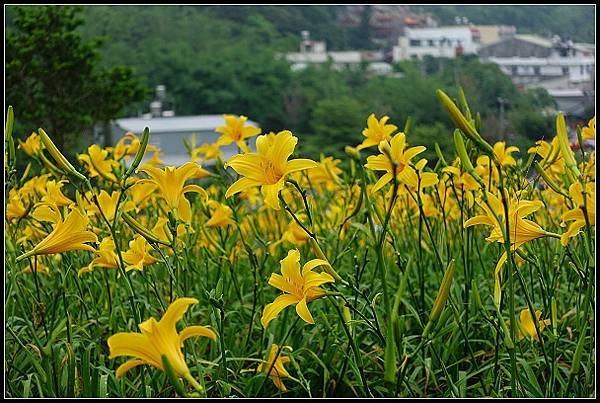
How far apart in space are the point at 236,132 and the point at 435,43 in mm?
22512

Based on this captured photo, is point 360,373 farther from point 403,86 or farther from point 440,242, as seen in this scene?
point 403,86

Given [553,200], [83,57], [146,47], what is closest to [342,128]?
[146,47]

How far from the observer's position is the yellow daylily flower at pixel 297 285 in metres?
0.83

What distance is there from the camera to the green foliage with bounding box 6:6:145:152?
20.2ft

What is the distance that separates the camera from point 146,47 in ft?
78.0

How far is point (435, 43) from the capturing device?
23266 millimetres

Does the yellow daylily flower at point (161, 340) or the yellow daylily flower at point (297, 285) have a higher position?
the yellow daylily flower at point (161, 340)

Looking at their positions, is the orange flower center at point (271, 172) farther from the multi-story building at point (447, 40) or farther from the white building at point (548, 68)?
the multi-story building at point (447, 40)

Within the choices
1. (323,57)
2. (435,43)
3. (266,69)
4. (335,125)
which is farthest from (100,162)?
(323,57)

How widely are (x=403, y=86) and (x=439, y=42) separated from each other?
442 cm

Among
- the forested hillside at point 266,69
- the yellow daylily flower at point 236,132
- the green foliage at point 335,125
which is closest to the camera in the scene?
the yellow daylily flower at point 236,132

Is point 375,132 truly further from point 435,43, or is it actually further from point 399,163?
point 435,43

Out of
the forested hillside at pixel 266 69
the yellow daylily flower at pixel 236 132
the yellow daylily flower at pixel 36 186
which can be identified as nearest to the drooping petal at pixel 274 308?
the yellow daylily flower at pixel 236 132

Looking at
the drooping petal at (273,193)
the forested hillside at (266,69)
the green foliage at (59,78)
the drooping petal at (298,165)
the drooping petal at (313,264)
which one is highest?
the drooping petal at (298,165)
